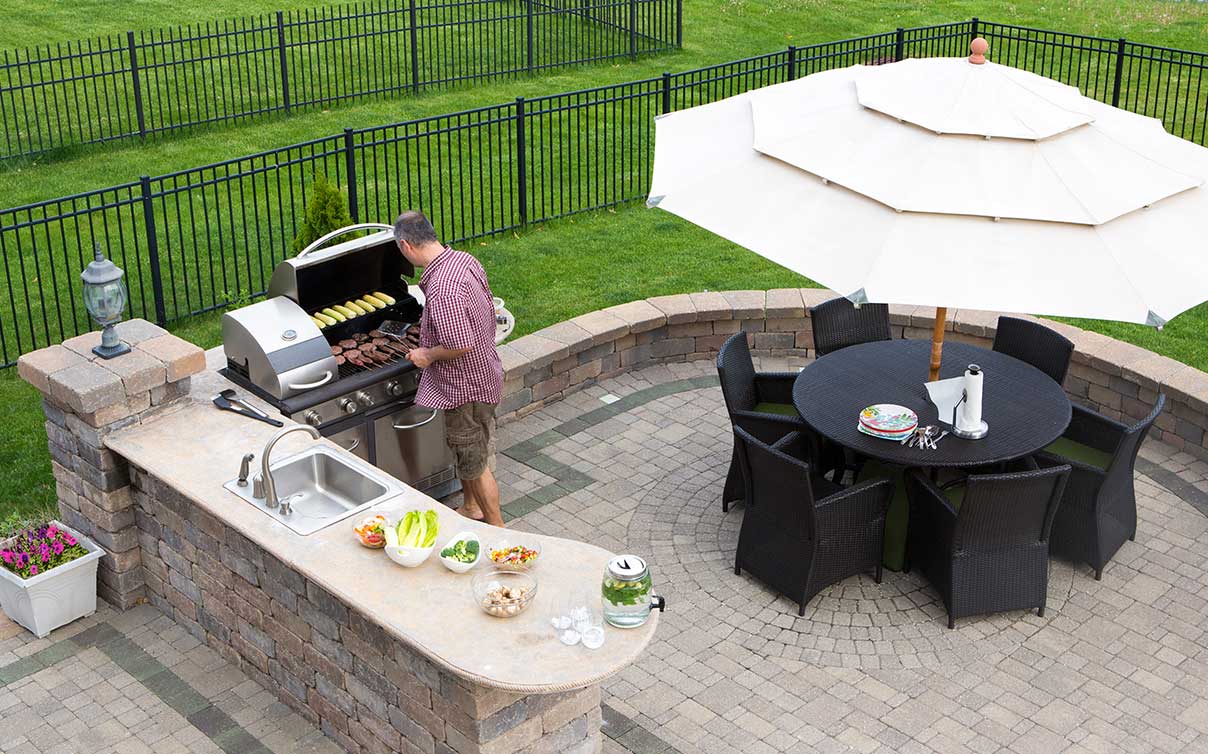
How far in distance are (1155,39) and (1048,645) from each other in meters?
16.4

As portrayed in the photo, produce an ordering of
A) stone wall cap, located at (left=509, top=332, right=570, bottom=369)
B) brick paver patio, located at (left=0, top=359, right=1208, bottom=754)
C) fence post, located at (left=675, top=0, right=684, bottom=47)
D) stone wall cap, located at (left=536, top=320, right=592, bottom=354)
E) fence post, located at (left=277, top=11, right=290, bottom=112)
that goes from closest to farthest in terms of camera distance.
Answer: brick paver patio, located at (left=0, top=359, right=1208, bottom=754) < stone wall cap, located at (left=509, top=332, right=570, bottom=369) < stone wall cap, located at (left=536, top=320, right=592, bottom=354) < fence post, located at (left=277, top=11, right=290, bottom=112) < fence post, located at (left=675, top=0, right=684, bottom=47)

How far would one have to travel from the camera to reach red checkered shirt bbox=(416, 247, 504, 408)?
300 inches

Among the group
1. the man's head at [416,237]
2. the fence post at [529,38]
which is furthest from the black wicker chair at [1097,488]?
the fence post at [529,38]

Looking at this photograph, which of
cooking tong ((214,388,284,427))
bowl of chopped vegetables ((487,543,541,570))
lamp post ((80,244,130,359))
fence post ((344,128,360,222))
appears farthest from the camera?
fence post ((344,128,360,222))

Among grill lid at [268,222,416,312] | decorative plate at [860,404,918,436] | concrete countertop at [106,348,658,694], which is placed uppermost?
grill lid at [268,222,416,312]

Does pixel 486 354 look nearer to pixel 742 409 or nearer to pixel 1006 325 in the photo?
pixel 742 409

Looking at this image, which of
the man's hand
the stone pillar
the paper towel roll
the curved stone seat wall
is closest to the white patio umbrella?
the paper towel roll

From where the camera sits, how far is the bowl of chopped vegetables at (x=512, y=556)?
19.5ft

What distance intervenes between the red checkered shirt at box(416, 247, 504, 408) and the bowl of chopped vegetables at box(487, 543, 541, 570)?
1920mm

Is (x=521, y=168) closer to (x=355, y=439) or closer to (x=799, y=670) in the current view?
(x=355, y=439)

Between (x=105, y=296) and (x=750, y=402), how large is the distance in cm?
403

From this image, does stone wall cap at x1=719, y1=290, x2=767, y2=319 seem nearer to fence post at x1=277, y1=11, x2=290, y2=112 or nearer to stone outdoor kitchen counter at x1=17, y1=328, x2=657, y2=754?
stone outdoor kitchen counter at x1=17, y1=328, x2=657, y2=754

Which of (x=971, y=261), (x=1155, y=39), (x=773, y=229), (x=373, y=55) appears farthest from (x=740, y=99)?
(x=1155, y=39)

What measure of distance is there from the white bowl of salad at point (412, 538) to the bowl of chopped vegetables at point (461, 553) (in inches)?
3.4
